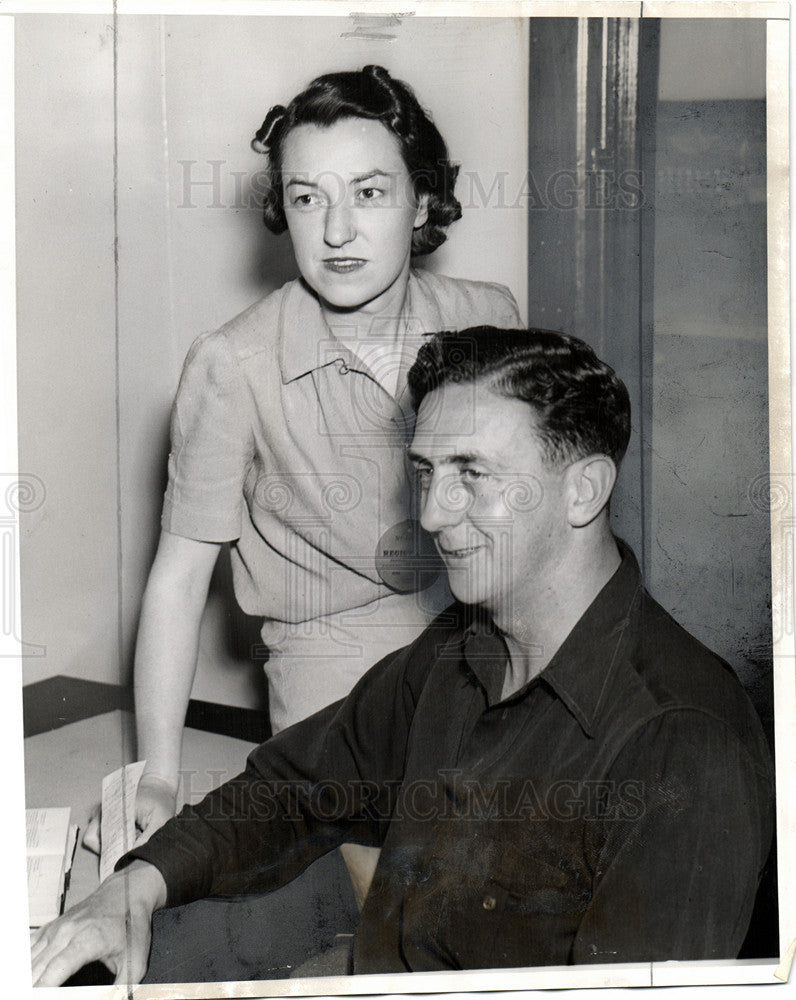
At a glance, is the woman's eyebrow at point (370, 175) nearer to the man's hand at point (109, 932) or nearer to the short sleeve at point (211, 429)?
the short sleeve at point (211, 429)

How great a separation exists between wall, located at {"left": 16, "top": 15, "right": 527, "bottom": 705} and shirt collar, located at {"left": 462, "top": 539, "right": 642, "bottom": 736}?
24.4 inches

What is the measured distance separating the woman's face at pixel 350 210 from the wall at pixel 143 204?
71 mm

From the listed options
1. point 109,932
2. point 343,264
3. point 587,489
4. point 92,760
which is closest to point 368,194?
point 343,264

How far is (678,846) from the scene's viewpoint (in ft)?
6.15

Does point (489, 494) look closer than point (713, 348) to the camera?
Yes

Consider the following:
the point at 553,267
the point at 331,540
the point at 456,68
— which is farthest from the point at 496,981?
the point at 456,68

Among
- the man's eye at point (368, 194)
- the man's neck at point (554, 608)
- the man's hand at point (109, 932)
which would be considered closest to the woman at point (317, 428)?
the man's eye at point (368, 194)

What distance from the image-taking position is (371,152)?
199cm

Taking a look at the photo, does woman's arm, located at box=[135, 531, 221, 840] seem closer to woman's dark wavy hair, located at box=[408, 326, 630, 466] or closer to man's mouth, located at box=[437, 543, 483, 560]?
man's mouth, located at box=[437, 543, 483, 560]

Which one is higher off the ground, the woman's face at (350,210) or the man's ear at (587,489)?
the woman's face at (350,210)

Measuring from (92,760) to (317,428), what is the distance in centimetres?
80

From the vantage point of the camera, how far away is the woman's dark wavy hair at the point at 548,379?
1926 mm

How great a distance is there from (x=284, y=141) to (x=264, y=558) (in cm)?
81

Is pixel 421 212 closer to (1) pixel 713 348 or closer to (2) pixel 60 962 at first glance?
(1) pixel 713 348
